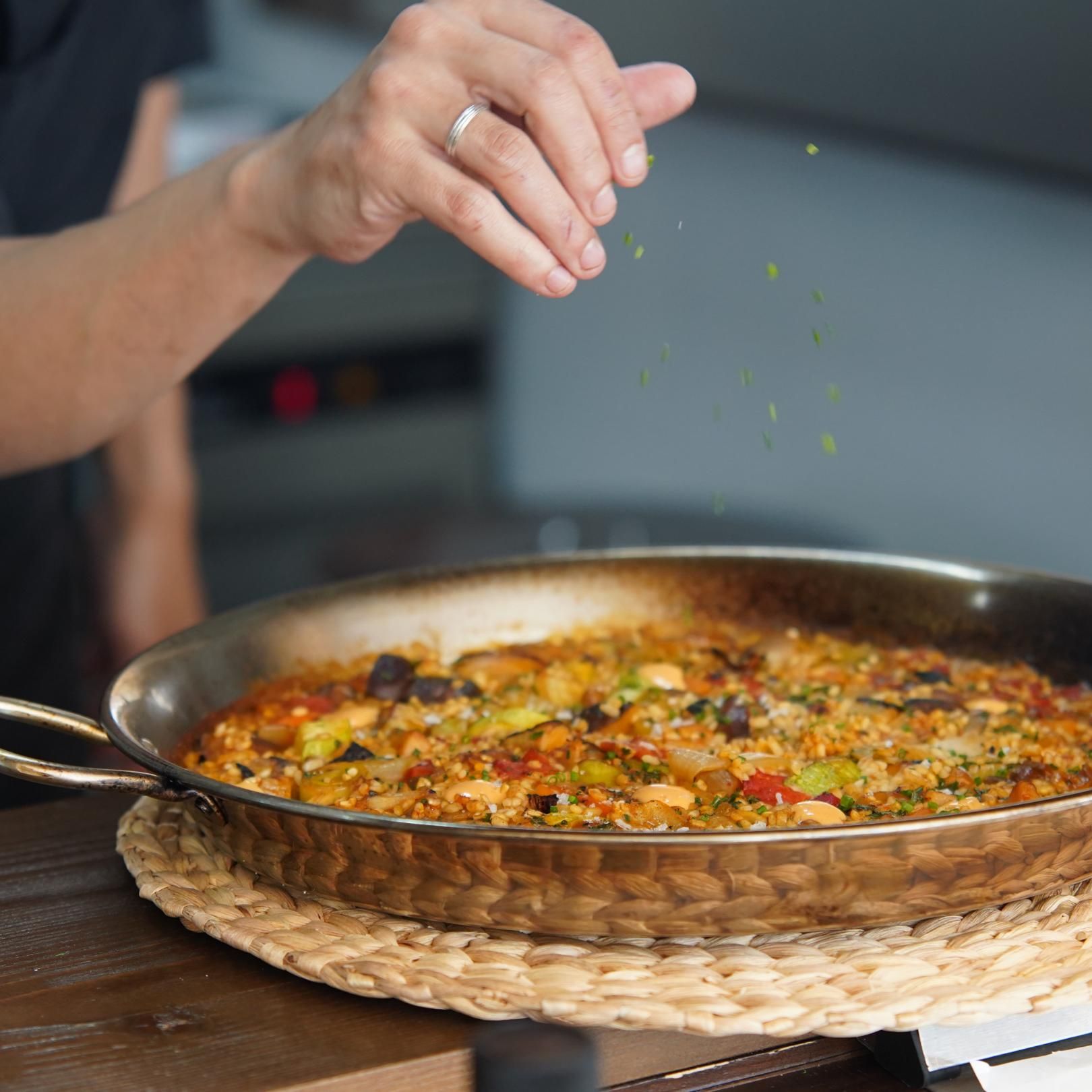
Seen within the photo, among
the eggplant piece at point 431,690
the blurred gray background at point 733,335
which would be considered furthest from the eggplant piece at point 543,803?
the blurred gray background at point 733,335

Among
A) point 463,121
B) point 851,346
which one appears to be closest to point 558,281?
point 463,121

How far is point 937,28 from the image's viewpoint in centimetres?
214

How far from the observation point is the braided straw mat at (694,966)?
81 cm

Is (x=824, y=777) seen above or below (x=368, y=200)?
below

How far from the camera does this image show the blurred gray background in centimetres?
218

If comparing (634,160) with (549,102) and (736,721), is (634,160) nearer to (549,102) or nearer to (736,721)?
(549,102)

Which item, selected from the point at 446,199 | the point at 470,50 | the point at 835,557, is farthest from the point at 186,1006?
the point at 835,557

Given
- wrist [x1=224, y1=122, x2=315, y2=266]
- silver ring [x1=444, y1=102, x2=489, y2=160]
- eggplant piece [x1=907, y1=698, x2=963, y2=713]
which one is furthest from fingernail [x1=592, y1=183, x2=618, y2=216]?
eggplant piece [x1=907, y1=698, x2=963, y2=713]

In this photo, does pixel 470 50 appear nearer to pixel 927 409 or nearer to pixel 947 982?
pixel 947 982

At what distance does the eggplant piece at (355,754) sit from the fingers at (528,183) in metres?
0.43

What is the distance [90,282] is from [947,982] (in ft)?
3.19

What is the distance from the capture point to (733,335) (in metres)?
3.05

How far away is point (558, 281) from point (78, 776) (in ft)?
1.64

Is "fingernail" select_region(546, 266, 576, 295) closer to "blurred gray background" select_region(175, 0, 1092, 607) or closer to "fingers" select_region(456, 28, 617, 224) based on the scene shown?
"fingers" select_region(456, 28, 617, 224)
